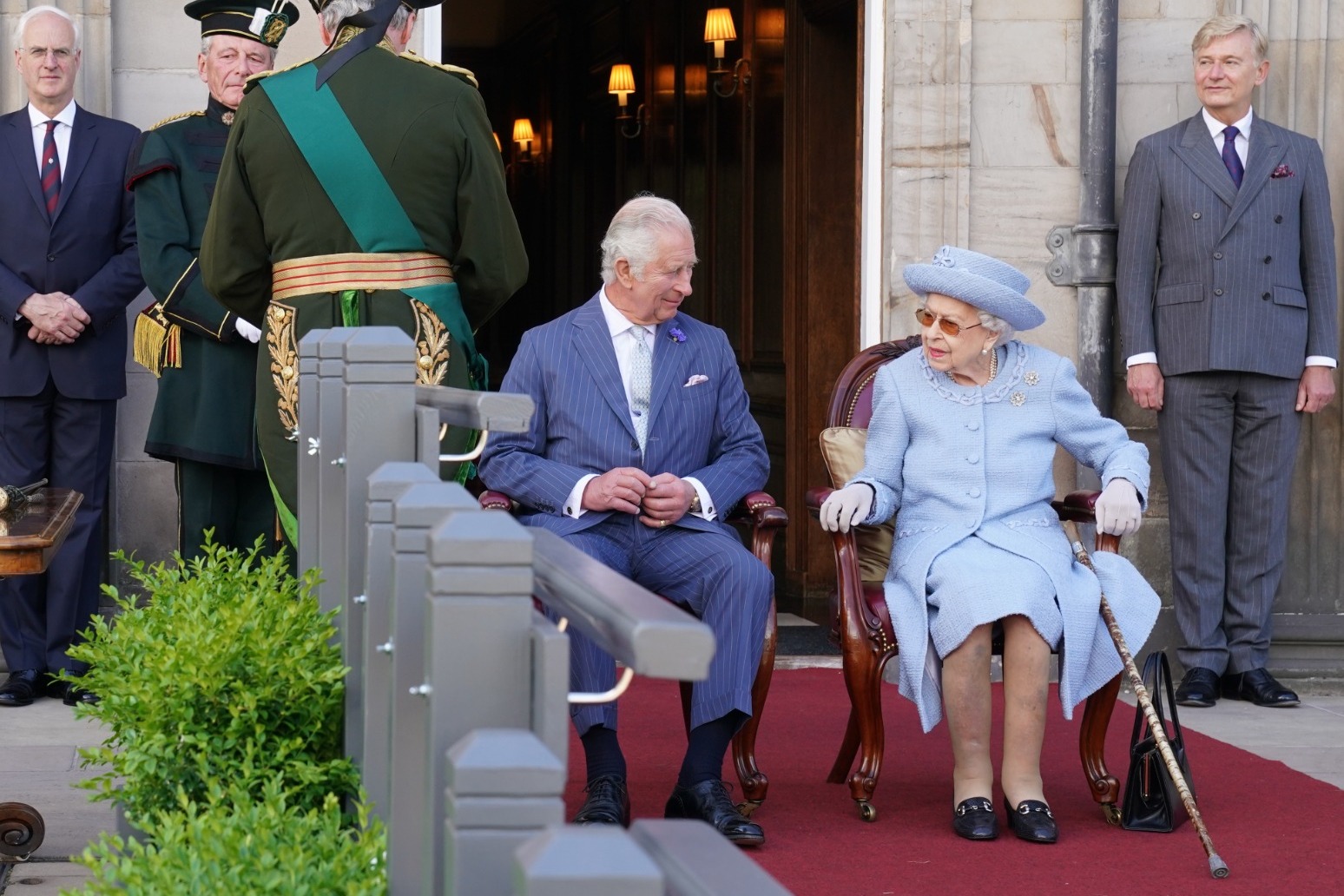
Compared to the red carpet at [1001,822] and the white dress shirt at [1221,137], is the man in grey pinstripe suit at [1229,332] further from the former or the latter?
the red carpet at [1001,822]

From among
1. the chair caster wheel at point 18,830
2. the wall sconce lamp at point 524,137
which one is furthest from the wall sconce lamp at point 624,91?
the chair caster wheel at point 18,830

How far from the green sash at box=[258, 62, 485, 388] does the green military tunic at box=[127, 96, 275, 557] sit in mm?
1319

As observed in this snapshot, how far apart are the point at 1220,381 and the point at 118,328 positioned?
3356mm

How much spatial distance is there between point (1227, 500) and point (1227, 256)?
761mm

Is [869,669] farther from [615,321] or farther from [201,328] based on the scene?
[201,328]

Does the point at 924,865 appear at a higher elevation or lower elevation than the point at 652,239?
lower

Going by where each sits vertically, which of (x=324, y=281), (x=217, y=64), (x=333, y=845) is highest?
(x=217, y=64)

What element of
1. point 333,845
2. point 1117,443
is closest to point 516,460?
point 1117,443

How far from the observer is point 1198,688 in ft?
18.4

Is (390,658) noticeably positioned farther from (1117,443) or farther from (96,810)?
(1117,443)

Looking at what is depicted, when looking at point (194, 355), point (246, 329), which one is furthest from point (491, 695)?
point (194, 355)

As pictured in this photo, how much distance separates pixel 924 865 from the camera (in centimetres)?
366

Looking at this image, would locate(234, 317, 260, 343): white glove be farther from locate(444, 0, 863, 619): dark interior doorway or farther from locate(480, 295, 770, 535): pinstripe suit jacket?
locate(444, 0, 863, 619): dark interior doorway

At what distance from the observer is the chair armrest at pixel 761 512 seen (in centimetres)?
404
